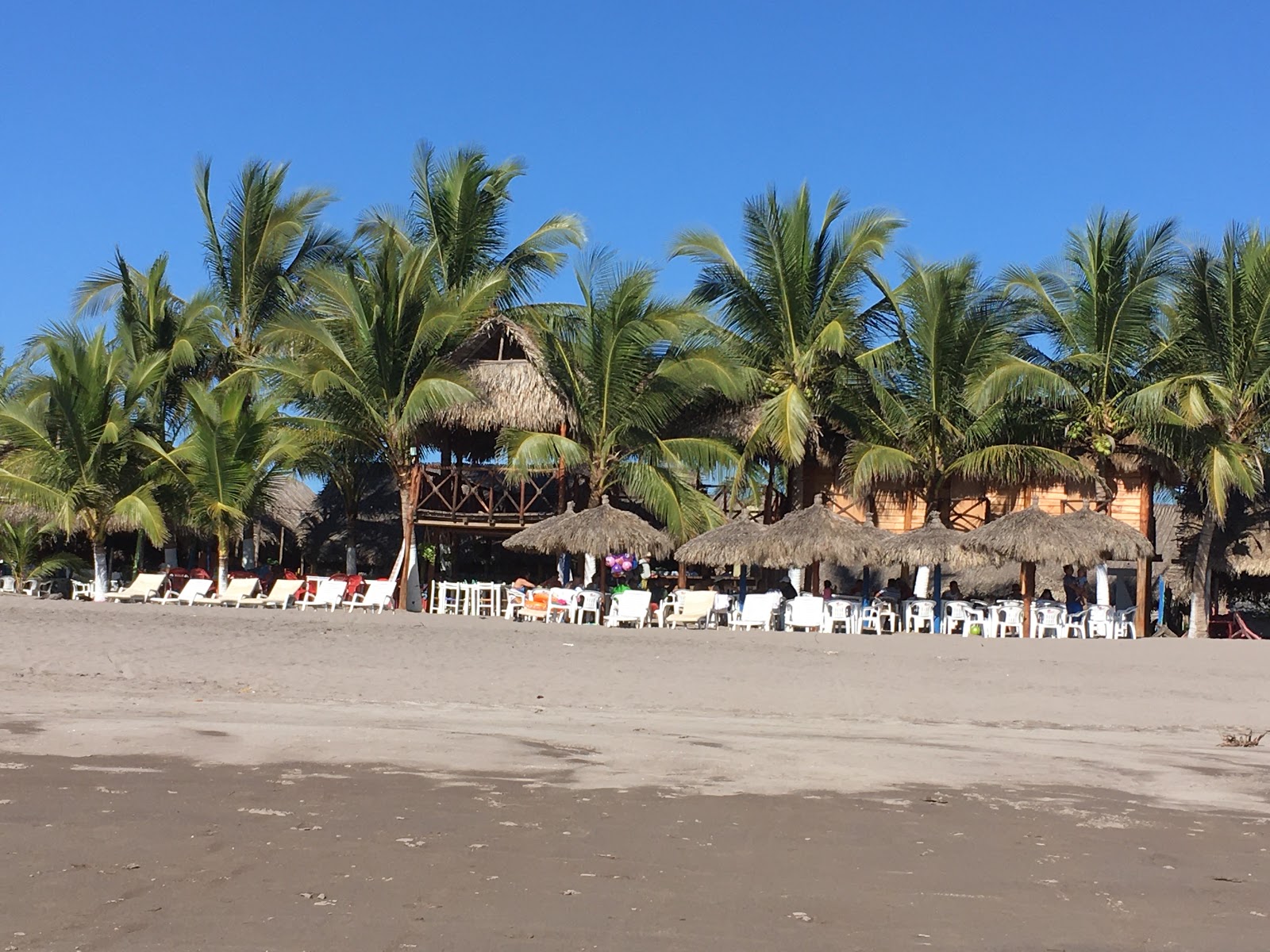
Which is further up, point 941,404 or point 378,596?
point 941,404

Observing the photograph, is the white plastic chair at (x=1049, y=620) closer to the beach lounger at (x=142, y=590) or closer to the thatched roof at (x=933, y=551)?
the thatched roof at (x=933, y=551)

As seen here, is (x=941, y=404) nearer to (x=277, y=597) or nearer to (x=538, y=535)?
(x=538, y=535)

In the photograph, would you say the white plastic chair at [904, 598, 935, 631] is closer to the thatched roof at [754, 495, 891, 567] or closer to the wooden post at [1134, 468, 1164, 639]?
the thatched roof at [754, 495, 891, 567]

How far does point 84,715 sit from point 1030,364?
45.2ft

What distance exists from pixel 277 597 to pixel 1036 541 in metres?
9.87

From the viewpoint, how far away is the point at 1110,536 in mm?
16594

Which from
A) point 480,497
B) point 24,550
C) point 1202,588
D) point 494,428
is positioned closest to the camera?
point 1202,588

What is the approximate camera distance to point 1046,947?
417 cm

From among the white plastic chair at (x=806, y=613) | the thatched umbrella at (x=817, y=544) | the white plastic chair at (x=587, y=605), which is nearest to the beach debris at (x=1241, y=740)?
the white plastic chair at (x=806, y=613)

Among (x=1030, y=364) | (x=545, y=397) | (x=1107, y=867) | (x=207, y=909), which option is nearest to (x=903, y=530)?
(x=1030, y=364)

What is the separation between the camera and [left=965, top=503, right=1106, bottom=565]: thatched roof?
53.2 ft

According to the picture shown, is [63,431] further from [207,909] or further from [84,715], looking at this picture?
[207,909]

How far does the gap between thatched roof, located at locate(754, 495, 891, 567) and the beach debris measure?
812 cm

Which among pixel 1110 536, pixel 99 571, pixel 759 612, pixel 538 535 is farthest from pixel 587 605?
pixel 99 571
